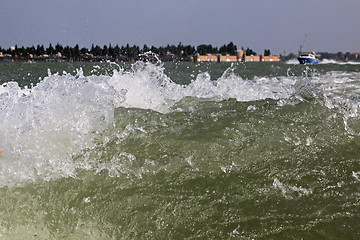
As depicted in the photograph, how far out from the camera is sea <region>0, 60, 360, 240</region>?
273 centimetres

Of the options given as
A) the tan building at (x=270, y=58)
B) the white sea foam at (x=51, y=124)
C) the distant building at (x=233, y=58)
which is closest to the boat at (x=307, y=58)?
the distant building at (x=233, y=58)

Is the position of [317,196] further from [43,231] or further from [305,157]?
[43,231]

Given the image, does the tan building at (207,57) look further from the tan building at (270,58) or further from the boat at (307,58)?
the boat at (307,58)

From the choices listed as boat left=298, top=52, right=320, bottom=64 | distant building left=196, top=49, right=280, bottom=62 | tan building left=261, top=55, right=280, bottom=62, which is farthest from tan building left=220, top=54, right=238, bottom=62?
boat left=298, top=52, right=320, bottom=64

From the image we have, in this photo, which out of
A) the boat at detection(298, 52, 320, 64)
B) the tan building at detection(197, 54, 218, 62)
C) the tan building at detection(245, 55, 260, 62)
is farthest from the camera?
the tan building at detection(245, 55, 260, 62)

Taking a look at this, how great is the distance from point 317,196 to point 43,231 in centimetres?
214

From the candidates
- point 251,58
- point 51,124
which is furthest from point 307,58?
point 51,124

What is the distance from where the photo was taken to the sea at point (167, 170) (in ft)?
8.96

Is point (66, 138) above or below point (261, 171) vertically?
above

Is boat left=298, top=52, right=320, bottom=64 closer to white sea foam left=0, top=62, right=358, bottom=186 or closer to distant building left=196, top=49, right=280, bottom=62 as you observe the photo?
distant building left=196, top=49, right=280, bottom=62

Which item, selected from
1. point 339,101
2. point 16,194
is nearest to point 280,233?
point 16,194

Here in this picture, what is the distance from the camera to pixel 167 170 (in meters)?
3.31

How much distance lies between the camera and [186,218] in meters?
2.77

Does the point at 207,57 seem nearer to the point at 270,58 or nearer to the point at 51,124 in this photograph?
the point at 270,58
